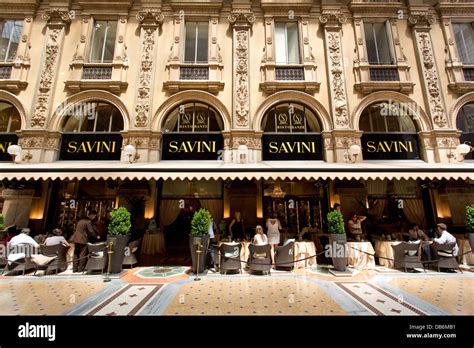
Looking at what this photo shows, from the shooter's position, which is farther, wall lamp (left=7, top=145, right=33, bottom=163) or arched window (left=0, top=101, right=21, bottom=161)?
arched window (left=0, top=101, right=21, bottom=161)

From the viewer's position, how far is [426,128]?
8859 millimetres

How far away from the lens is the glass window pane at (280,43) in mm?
9562

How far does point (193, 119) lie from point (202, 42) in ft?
12.0

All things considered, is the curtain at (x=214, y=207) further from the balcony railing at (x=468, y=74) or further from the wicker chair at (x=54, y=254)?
the balcony railing at (x=468, y=74)

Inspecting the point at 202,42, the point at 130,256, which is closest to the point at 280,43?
the point at 202,42

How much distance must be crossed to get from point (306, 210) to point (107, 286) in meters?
7.53

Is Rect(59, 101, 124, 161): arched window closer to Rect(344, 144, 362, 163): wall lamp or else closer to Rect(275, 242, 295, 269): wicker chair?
Rect(275, 242, 295, 269): wicker chair

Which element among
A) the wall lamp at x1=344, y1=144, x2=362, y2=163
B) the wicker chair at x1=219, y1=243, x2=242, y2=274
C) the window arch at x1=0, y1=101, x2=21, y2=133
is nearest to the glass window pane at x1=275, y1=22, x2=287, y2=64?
the wall lamp at x1=344, y1=144, x2=362, y2=163

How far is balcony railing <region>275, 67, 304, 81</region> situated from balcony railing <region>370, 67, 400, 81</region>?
302 cm

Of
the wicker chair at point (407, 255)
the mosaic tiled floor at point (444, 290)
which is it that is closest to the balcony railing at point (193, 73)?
the wicker chair at point (407, 255)

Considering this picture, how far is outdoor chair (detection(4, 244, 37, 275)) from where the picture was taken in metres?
5.88

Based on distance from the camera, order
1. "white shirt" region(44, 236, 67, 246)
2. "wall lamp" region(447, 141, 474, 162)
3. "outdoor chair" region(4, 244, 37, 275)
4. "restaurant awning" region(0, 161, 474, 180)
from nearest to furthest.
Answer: "outdoor chair" region(4, 244, 37, 275), "white shirt" region(44, 236, 67, 246), "restaurant awning" region(0, 161, 474, 180), "wall lamp" region(447, 141, 474, 162)

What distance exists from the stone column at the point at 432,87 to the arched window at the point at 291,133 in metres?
4.49
